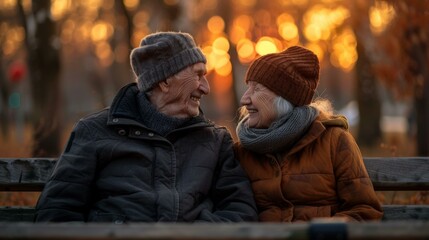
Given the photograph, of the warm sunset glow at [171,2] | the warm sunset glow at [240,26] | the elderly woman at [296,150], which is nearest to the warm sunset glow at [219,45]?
the warm sunset glow at [240,26]

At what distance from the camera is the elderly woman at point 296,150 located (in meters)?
4.30

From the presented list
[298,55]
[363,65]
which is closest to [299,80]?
[298,55]

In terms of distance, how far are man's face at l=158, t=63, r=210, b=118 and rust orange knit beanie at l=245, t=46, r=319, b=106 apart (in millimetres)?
306

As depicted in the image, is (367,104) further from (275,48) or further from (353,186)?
(353,186)

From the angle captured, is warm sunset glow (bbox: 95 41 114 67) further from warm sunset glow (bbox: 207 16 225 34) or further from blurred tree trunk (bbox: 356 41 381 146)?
blurred tree trunk (bbox: 356 41 381 146)

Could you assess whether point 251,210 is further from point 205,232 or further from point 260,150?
point 205,232

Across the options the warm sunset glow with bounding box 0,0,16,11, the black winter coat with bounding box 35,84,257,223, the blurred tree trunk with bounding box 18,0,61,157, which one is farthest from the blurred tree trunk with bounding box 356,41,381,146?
the black winter coat with bounding box 35,84,257,223

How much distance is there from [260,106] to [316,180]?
0.54m

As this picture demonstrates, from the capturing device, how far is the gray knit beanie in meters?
4.61

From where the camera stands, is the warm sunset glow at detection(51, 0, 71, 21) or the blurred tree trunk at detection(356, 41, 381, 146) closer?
the blurred tree trunk at detection(356, 41, 381, 146)

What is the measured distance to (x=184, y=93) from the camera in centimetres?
460

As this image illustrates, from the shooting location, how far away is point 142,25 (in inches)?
1507

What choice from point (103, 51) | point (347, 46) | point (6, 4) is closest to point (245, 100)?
point (347, 46)

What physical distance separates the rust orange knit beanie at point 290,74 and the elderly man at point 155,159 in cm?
33
